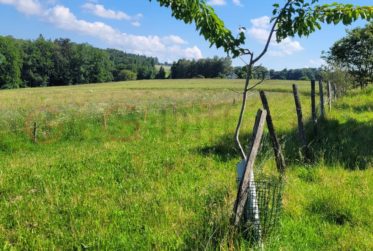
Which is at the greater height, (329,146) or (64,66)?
(64,66)

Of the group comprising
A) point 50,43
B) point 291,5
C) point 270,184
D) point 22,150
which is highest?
point 50,43

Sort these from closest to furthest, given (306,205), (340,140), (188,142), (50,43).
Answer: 1. (306,205)
2. (340,140)
3. (188,142)
4. (50,43)

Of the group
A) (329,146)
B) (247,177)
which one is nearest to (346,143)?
(329,146)

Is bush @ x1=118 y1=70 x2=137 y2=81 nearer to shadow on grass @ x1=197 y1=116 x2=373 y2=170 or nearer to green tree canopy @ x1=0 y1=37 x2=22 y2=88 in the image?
green tree canopy @ x1=0 y1=37 x2=22 y2=88

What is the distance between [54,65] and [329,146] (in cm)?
11734

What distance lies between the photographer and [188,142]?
12.7m

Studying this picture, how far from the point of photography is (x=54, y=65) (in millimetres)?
116812

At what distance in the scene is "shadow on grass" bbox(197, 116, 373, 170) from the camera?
349 inches

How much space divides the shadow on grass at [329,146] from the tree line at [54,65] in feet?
318

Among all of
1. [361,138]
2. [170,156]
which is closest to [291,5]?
[170,156]

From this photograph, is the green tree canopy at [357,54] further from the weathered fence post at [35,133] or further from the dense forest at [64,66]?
the dense forest at [64,66]

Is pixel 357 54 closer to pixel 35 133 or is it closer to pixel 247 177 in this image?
pixel 35 133

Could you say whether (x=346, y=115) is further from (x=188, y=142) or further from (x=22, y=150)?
(x=22, y=150)

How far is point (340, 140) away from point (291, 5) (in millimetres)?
7457
